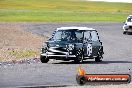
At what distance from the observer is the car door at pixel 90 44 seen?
27.4 meters

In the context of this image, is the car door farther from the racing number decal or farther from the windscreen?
the windscreen

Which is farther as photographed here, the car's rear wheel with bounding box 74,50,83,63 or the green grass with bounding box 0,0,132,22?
the green grass with bounding box 0,0,132,22

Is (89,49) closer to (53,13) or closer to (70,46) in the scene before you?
(70,46)

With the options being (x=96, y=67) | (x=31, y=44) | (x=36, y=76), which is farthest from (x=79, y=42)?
(x=31, y=44)

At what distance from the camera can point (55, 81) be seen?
19125mm

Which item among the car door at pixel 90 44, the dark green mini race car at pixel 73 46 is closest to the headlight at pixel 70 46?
the dark green mini race car at pixel 73 46

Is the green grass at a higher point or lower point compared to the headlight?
lower

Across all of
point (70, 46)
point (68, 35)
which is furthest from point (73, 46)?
point (68, 35)

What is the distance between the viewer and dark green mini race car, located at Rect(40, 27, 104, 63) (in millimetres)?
26484

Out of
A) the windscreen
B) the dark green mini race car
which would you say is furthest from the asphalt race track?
the windscreen

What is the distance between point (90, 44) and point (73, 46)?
119 centimetres

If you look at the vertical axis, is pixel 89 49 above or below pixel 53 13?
above

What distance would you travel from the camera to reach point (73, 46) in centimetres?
2670

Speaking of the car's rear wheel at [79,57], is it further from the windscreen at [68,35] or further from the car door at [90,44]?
the windscreen at [68,35]
